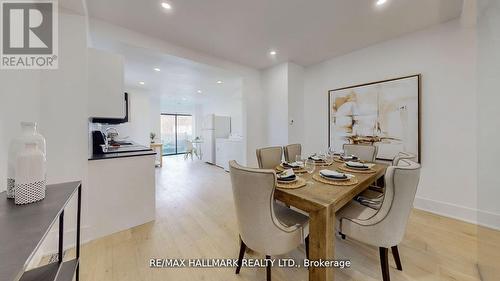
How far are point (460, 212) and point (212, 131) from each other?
18.8 ft

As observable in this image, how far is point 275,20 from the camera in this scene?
2.35m

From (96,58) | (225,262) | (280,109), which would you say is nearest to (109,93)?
(96,58)

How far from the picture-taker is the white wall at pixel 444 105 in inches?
89.4

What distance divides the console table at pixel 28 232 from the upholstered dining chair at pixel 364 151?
118 inches

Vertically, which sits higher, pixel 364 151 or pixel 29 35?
pixel 29 35

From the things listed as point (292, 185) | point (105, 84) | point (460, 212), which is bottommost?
point (460, 212)

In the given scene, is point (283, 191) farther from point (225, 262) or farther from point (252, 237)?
point (225, 262)

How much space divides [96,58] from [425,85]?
14.3 feet

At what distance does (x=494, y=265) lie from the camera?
1.40 meters

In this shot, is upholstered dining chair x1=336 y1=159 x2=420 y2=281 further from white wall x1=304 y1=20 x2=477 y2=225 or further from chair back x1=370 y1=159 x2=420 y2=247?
white wall x1=304 y1=20 x2=477 y2=225

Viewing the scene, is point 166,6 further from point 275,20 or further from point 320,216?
point 320,216

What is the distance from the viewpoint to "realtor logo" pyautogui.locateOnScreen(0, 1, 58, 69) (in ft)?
4.71

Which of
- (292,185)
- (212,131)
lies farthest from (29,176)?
(212,131)

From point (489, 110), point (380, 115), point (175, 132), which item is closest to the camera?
point (489, 110)
